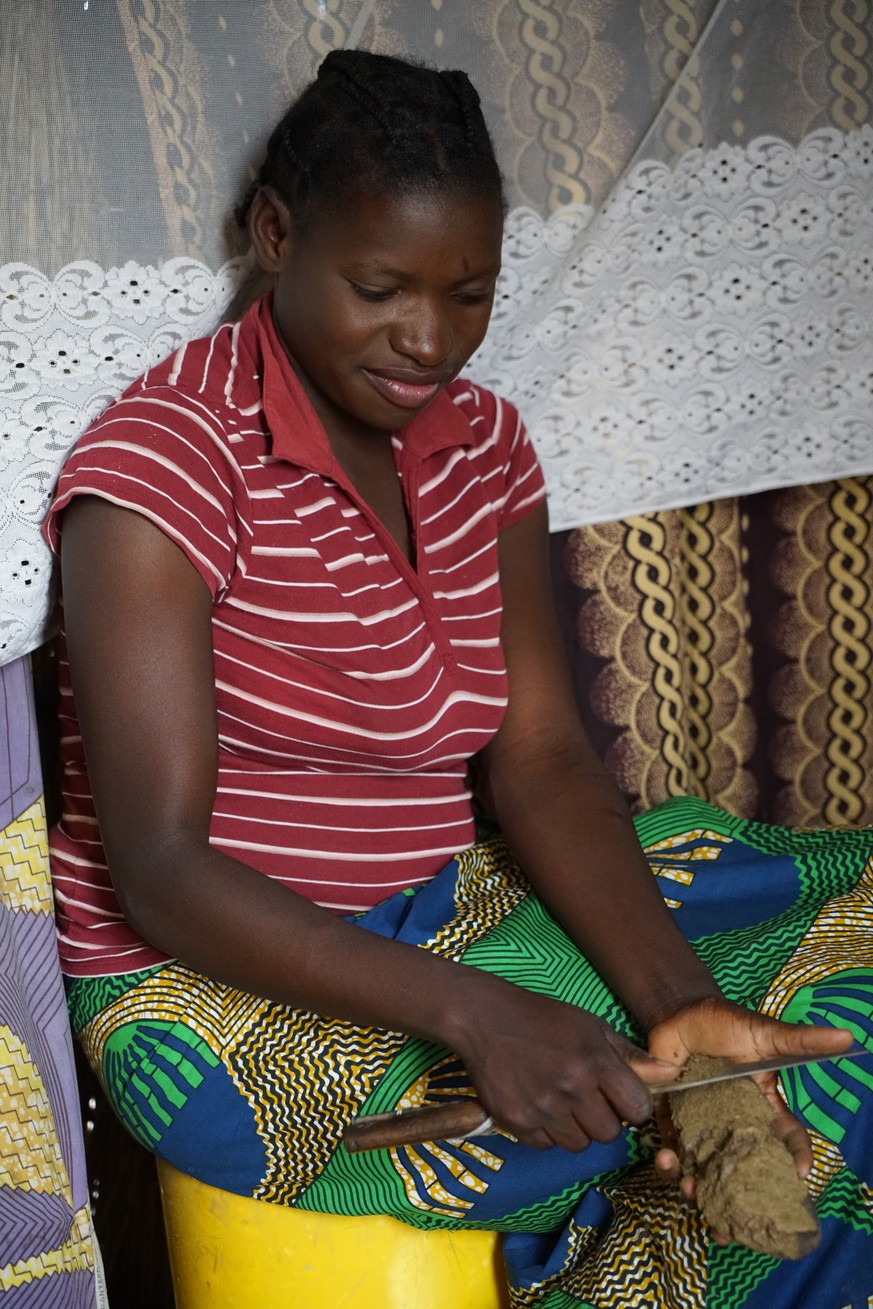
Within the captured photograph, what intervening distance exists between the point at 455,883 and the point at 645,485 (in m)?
0.59

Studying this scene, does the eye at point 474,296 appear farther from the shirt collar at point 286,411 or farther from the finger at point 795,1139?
the finger at point 795,1139

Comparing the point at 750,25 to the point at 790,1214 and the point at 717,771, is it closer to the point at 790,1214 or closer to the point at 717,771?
the point at 717,771

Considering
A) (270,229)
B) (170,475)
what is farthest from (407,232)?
(170,475)

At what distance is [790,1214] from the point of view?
98cm

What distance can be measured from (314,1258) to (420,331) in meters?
0.81

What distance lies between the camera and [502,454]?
5.04 ft

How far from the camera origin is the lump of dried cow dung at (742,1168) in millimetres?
982

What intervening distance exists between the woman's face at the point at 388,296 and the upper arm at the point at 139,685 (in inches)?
9.5

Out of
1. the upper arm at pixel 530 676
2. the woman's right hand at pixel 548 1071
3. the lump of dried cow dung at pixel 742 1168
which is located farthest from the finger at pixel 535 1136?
the upper arm at pixel 530 676

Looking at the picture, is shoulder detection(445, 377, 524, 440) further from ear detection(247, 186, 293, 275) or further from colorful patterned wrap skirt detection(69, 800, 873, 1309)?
colorful patterned wrap skirt detection(69, 800, 873, 1309)

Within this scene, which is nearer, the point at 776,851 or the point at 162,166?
the point at 162,166

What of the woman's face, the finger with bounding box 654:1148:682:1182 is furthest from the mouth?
the finger with bounding box 654:1148:682:1182

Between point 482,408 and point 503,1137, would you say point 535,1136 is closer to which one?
point 503,1137

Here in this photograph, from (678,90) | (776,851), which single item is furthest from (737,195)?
(776,851)
